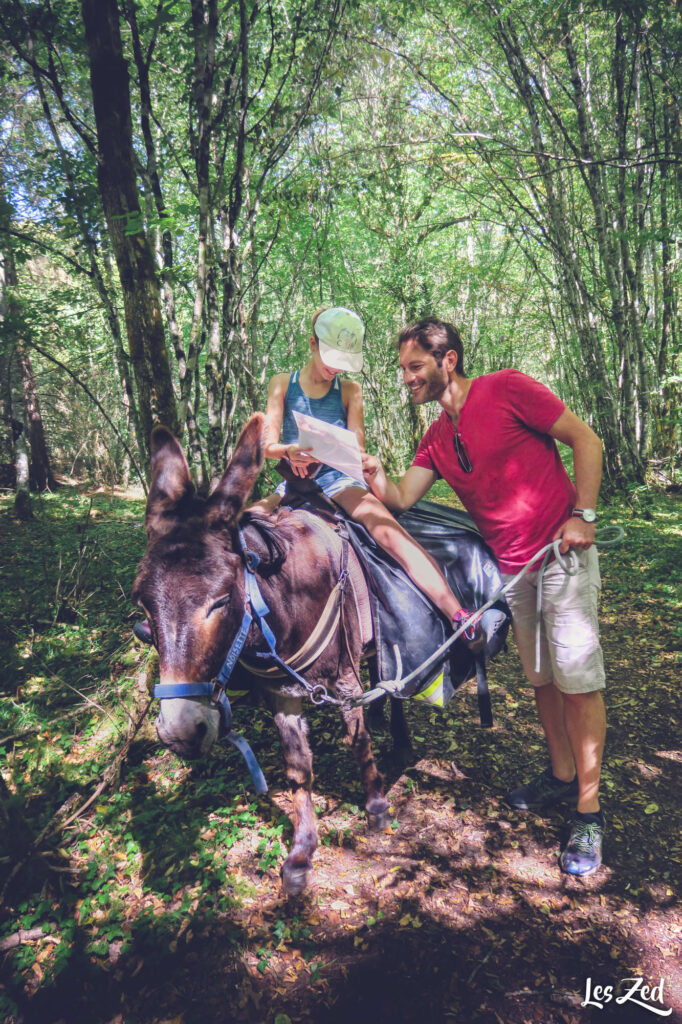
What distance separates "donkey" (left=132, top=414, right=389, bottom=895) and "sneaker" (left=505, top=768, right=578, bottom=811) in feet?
2.88

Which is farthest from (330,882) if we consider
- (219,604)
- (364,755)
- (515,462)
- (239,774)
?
(515,462)

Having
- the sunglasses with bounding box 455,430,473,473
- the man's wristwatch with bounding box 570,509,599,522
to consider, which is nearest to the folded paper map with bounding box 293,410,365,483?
the sunglasses with bounding box 455,430,473,473

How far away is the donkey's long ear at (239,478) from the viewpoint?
1.88 meters

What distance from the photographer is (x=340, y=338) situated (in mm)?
2598

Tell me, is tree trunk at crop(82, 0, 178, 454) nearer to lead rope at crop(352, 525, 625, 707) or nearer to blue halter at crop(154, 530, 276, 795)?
blue halter at crop(154, 530, 276, 795)

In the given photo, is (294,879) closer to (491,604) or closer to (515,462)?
(491,604)

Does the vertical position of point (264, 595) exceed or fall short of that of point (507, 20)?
it falls short

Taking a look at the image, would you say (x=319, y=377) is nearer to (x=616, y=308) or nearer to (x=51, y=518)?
(x=616, y=308)

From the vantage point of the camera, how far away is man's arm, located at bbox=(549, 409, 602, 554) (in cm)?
225

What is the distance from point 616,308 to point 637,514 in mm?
3583

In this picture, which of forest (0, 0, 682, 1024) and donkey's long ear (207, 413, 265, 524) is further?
forest (0, 0, 682, 1024)

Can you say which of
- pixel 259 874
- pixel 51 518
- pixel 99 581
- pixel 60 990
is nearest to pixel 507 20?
pixel 99 581

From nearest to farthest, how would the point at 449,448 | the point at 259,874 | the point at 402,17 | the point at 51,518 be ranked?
the point at 259,874 → the point at 449,448 → the point at 402,17 → the point at 51,518

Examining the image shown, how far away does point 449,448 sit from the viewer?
2.70 metres
